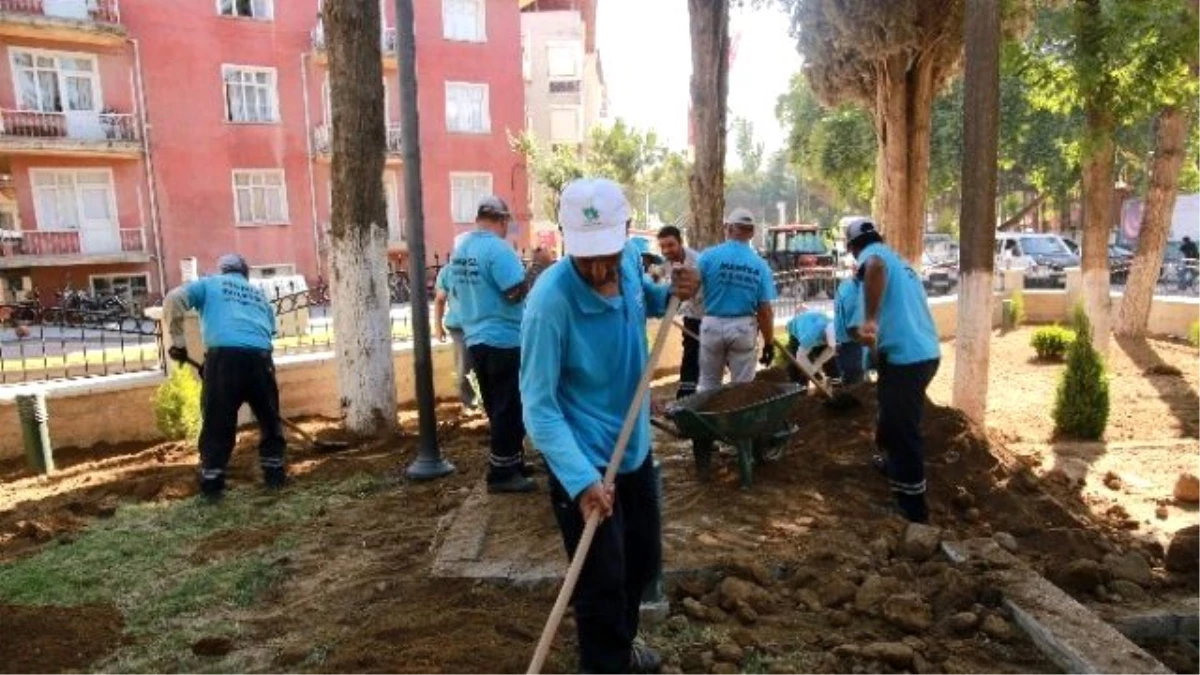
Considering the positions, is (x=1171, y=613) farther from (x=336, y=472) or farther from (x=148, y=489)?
(x=148, y=489)

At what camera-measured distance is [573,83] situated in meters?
34.7

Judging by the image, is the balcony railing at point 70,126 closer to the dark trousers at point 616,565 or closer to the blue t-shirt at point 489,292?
the blue t-shirt at point 489,292

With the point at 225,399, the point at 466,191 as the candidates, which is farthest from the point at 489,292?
the point at 466,191

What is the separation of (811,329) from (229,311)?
194 inches

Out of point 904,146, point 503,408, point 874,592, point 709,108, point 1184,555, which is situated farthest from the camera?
point 904,146

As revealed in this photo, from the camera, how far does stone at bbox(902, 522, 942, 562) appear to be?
12.9 ft

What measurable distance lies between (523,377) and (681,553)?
176cm

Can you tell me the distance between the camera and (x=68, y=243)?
19984mm

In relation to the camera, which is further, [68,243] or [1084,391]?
[68,243]

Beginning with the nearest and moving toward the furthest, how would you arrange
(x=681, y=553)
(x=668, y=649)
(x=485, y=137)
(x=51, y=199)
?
(x=668, y=649) < (x=681, y=553) < (x=51, y=199) < (x=485, y=137)

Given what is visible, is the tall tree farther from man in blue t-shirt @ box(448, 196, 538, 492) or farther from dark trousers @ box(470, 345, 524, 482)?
dark trousers @ box(470, 345, 524, 482)

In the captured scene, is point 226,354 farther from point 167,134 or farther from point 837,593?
point 167,134

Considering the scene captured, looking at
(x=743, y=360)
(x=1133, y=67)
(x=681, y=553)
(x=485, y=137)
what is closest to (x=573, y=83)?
(x=485, y=137)

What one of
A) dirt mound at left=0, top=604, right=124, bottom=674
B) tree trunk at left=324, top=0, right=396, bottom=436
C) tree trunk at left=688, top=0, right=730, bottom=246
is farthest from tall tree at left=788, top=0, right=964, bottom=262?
dirt mound at left=0, top=604, right=124, bottom=674
